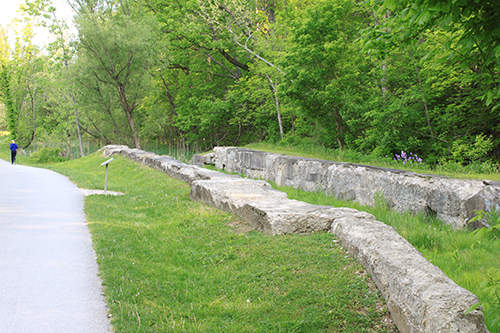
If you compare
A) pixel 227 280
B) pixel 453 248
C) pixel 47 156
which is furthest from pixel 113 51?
pixel 453 248

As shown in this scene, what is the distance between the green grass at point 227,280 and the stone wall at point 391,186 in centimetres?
146

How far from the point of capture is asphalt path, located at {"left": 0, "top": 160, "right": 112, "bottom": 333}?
11.3 ft

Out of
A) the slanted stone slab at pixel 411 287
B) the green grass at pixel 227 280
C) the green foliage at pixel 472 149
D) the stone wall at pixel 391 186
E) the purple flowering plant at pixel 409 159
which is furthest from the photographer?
the green foliage at pixel 472 149

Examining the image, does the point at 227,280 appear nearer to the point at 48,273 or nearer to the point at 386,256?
the point at 386,256

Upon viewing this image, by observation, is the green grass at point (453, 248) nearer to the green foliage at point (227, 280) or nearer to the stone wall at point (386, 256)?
the stone wall at point (386, 256)

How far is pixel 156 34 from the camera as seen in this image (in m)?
24.5

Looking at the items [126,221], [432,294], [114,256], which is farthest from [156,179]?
[432,294]

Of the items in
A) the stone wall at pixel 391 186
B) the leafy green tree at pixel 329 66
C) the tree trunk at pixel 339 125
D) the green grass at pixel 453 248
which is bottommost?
the green grass at pixel 453 248

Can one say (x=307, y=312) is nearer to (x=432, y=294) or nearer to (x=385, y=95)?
(x=432, y=294)

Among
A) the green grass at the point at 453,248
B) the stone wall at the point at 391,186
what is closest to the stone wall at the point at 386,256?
the green grass at the point at 453,248

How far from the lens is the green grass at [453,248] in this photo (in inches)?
147

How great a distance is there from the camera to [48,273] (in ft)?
15.0

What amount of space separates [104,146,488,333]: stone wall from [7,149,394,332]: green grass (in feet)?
0.61

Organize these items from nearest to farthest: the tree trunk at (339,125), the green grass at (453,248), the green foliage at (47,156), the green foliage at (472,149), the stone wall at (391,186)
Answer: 1. the green grass at (453,248)
2. the stone wall at (391,186)
3. the green foliage at (472,149)
4. the tree trunk at (339,125)
5. the green foliage at (47,156)
